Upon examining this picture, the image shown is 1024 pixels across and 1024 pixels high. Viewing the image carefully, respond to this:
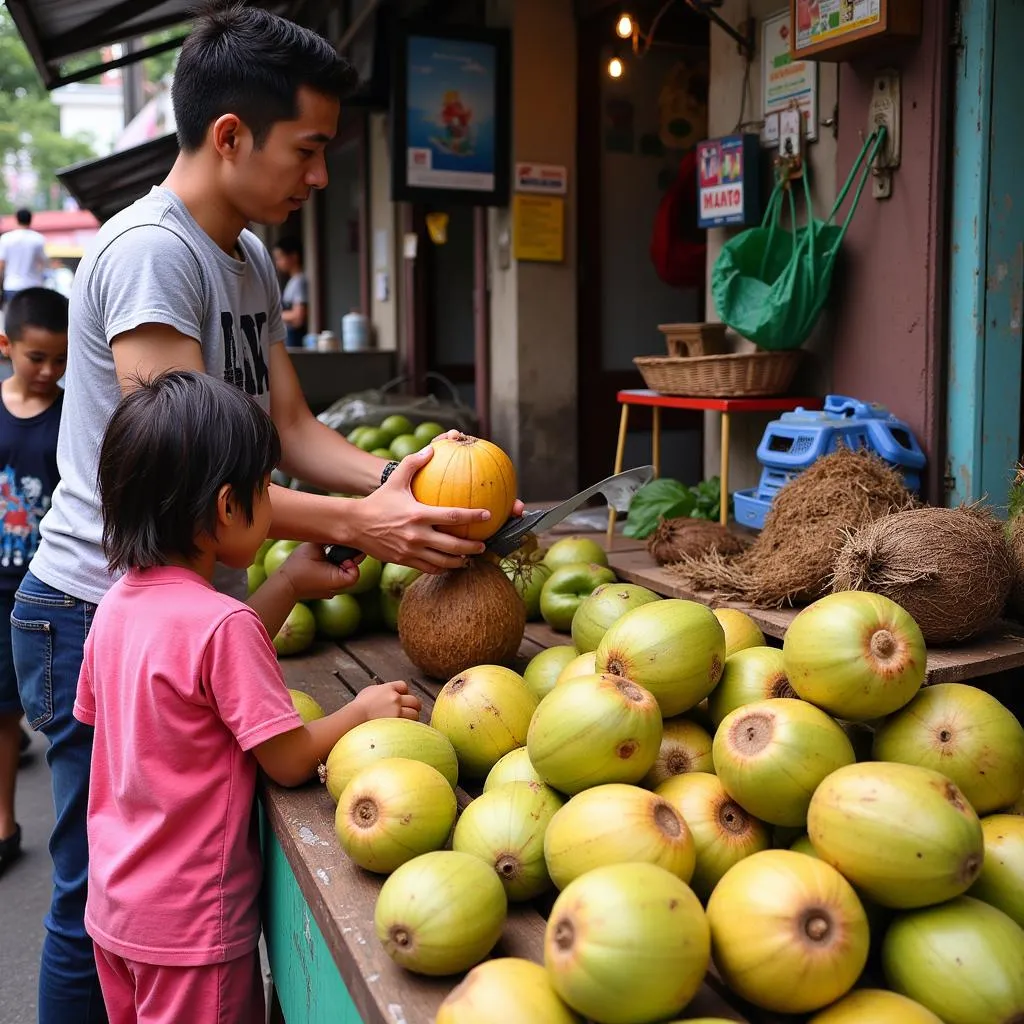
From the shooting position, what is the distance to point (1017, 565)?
269 centimetres

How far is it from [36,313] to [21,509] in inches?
29.2

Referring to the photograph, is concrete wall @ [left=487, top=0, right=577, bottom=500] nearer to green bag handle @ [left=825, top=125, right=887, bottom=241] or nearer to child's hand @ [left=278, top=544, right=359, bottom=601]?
green bag handle @ [left=825, top=125, right=887, bottom=241]

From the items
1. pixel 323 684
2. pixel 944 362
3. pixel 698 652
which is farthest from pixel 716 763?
pixel 944 362

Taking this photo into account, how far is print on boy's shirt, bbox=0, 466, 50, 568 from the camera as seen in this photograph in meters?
3.98

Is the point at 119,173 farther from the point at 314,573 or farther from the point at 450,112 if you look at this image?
the point at 314,573

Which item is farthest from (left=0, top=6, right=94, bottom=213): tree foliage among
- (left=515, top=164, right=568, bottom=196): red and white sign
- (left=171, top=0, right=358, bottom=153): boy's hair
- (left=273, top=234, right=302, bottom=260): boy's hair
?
(left=171, top=0, right=358, bottom=153): boy's hair

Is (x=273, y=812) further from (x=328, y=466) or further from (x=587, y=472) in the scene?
(x=587, y=472)

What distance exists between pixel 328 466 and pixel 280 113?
36.0 inches

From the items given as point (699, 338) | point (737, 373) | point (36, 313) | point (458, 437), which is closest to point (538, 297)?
point (699, 338)

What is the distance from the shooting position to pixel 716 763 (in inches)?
62.9

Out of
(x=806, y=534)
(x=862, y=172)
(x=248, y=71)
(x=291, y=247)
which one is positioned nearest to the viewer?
(x=248, y=71)

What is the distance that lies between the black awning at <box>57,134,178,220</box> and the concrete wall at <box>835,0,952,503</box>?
27.4 ft

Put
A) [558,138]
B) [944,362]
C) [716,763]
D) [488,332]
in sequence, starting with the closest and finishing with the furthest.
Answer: [716,763], [944,362], [558,138], [488,332]

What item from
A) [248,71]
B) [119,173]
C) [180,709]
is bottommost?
[180,709]
